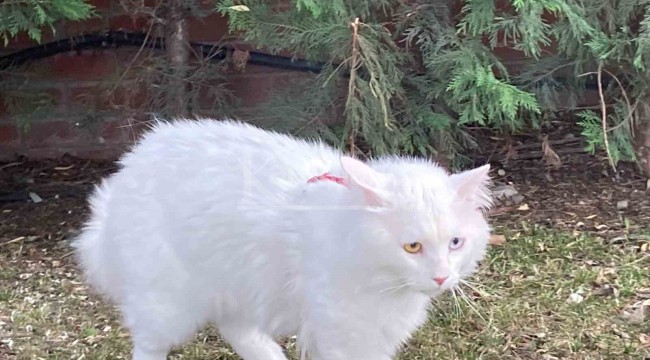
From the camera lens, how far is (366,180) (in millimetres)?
1549

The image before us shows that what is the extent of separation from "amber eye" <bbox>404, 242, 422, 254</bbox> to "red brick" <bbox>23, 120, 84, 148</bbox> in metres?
2.14

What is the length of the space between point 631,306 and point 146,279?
4.41ft

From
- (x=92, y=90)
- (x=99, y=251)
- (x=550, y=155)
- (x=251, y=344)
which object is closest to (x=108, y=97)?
(x=92, y=90)

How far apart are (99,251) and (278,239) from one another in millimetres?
468

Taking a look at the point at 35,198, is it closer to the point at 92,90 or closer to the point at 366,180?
the point at 92,90

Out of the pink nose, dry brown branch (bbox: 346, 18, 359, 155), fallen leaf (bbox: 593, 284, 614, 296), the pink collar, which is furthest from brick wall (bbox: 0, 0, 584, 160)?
the pink nose

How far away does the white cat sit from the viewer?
1.54 m

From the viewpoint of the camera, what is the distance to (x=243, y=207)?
5.64 feet

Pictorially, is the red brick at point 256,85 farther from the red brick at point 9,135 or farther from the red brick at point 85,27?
the red brick at point 9,135

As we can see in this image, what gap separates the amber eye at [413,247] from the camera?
1.52 meters

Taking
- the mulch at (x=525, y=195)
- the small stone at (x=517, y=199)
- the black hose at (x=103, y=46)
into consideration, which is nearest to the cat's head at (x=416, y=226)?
the mulch at (x=525, y=195)

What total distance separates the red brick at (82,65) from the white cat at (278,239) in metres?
1.44

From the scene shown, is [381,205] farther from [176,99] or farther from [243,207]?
[176,99]

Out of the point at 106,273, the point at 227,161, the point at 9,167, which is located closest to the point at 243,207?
the point at 227,161
